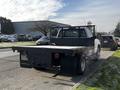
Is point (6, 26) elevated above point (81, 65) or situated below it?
above

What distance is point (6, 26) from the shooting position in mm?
82750

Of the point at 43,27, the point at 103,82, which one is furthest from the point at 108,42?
the point at 43,27

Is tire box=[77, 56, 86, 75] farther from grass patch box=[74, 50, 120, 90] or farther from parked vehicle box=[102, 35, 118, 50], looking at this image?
parked vehicle box=[102, 35, 118, 50]

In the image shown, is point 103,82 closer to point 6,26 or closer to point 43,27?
point 43,27

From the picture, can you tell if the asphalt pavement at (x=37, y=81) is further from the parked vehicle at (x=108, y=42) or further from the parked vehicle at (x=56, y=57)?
the parked vehicle at (x=108, y=42)

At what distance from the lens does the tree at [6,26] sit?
82438 mm

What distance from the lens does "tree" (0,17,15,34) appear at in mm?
82438

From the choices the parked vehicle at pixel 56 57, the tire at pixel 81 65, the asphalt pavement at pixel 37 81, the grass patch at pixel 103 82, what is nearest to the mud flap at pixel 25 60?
the parked vehicle at pixel 56 57

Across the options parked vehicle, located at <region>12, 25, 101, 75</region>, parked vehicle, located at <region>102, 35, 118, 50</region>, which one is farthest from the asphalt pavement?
parked vehicle, located at <region>102, 35, 118, 50</region>

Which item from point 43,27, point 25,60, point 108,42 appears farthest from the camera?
point 43,27

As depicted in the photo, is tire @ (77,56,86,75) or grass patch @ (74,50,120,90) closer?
grass patch @ (74,50,120,90)

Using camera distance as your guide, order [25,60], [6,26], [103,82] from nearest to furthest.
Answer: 1. [103,82]
2. [25,60]
3. [6,26]

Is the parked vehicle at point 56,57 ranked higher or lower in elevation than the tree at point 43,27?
lower

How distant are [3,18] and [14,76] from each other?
80.4 metres
